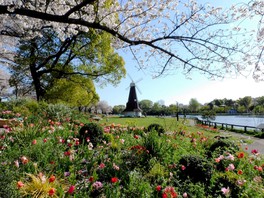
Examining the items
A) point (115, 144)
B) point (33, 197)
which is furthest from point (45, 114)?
point (33, 197)

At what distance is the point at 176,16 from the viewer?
577 centimetres

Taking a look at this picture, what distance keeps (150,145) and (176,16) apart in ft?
10.9

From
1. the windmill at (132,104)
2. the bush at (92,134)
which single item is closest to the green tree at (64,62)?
the bush at (92,134)

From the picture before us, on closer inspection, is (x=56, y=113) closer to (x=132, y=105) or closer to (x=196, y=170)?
(x=196, y=170)

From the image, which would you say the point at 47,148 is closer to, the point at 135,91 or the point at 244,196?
the point at 244,196

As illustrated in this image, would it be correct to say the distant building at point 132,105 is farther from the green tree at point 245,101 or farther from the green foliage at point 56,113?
the green tree at point 245,101

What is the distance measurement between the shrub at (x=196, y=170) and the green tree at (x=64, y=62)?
14.9 meters

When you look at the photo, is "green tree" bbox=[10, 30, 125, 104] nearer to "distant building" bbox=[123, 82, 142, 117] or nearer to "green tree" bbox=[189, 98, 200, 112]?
"distant building" bbox=[123, 82, 142, 117]

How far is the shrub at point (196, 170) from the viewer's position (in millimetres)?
4254

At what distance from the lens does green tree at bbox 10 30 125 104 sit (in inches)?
746

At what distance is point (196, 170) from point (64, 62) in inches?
722

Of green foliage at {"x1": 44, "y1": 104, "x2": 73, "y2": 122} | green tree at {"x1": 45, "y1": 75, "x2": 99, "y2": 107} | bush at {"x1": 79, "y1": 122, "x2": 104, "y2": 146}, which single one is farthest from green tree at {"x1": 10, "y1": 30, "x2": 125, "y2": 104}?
bush at {"x1": 79, "y1": 122, "x2": 104, "y2": 146}

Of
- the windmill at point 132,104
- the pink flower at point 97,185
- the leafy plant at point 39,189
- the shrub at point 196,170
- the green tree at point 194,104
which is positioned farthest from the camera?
the green tree at point 194,104

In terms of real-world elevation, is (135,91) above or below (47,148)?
above
